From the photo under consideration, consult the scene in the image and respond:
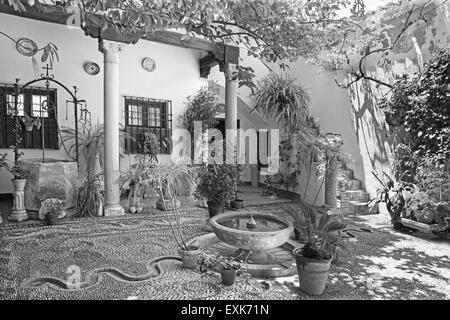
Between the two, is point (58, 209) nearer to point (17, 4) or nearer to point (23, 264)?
point (23, 264)

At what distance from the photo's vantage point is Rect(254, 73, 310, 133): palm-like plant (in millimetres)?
6457

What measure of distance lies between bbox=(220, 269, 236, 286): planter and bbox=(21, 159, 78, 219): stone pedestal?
135 inches

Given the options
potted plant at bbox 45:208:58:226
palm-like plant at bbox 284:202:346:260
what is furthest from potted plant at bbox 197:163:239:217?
potted plant at bbox 45:208:58:226

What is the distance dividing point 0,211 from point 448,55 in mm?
7070

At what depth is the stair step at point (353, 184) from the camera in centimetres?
595

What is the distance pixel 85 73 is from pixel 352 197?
5846 mm

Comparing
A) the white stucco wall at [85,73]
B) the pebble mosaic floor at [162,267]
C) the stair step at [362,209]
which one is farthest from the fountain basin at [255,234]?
the white stucco wall at [85,73]

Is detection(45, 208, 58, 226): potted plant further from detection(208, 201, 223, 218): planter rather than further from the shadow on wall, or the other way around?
the shadow on wall

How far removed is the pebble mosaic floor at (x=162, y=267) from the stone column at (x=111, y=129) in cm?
55

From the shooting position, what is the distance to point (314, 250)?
2.76 metres

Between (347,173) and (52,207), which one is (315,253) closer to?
(347,173)

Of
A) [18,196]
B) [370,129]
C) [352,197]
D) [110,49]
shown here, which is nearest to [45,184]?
[18,196]

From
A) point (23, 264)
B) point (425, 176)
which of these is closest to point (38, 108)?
point (23, 264)

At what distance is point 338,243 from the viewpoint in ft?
10.6
